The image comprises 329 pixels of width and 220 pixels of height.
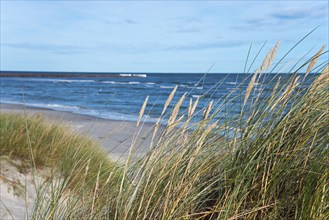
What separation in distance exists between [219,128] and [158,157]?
0.47 m

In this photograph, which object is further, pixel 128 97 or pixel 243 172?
pixel 128 97

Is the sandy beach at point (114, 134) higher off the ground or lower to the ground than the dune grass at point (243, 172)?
lower

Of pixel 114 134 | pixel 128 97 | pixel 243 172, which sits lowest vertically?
pixel 128 97

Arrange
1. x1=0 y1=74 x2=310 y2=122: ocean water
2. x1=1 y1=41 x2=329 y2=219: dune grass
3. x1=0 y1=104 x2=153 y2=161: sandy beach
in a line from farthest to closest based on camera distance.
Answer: x1=0 y1=104 x2=153 y2=161: sandy beach < x1=0 y1=74 x2=310 y2=122: ocean water < x1=1 y1=41 x2=329 y2=219: dune grass

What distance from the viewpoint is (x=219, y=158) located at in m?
2.53

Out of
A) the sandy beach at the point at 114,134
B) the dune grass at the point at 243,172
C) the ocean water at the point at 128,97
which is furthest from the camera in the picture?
the sandy beach at the point at 114,134

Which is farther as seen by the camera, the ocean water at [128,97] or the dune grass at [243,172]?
the ocean water at [128,97]

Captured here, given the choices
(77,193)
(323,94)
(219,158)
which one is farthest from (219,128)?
(77,193)

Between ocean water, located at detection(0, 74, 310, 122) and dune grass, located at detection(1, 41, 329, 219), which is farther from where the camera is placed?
ocean water, located at detection(0, 74, 310, 122)

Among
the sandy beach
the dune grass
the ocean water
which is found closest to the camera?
the dune grass

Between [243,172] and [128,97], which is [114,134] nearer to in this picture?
[243,172]

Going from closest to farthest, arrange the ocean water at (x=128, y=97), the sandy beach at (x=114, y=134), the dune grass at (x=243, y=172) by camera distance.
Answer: the dune grass at (x=243, y=172) < the ocean water at (x=128, y=97) < the sandy beach at (x=114, y=134)

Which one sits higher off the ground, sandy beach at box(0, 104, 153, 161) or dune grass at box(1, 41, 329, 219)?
dune grass at box(1, 41, 329, 219)

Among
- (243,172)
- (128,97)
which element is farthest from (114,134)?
(128,97)
